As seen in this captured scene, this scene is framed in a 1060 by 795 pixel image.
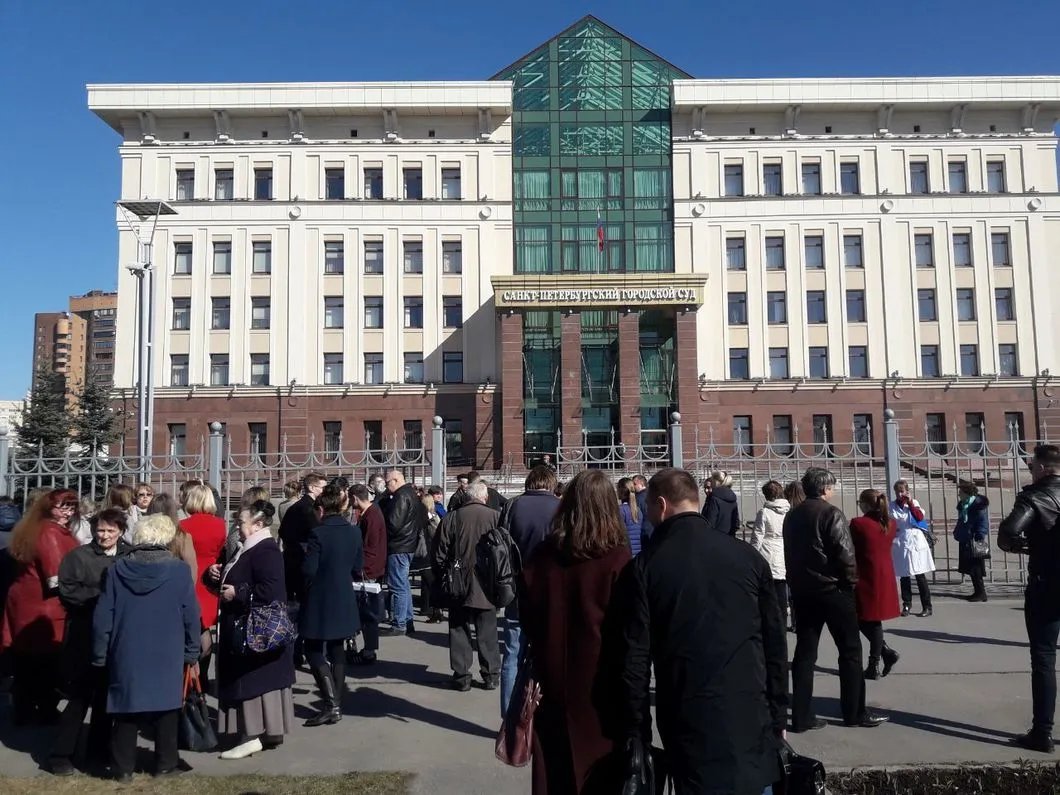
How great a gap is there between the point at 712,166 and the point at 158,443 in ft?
94.3

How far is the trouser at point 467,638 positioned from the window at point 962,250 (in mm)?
37155

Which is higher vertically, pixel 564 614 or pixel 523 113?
pixel 523 113

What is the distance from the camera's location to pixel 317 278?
1491 inches

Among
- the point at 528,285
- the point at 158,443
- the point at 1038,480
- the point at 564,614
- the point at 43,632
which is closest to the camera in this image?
the point at 564,614

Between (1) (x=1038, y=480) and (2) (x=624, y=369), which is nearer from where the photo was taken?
(1) (x=1038, y=480)

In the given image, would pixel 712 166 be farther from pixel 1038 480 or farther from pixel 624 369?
pixel 1038 480

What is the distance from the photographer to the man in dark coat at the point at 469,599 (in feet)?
24.5

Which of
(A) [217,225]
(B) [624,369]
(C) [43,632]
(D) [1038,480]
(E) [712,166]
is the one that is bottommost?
(C) [43,632]

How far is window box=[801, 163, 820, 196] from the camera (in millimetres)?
38438

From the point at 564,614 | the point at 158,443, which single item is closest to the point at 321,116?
the point at 158,443

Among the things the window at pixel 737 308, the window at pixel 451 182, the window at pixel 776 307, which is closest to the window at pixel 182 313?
the window at pixel 451 182

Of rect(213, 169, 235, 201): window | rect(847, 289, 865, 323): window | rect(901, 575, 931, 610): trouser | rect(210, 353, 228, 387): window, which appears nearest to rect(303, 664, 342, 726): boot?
rect(901, 575, 931, 610): trouser

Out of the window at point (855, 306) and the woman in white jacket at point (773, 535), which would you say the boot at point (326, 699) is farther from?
the window at point (855, 306)

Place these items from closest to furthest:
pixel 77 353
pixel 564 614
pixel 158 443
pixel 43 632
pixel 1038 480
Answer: pixel 564 614 → pixel 1038 480 → pixel 43 632 → pixel 158 443 → pixel 77 353
